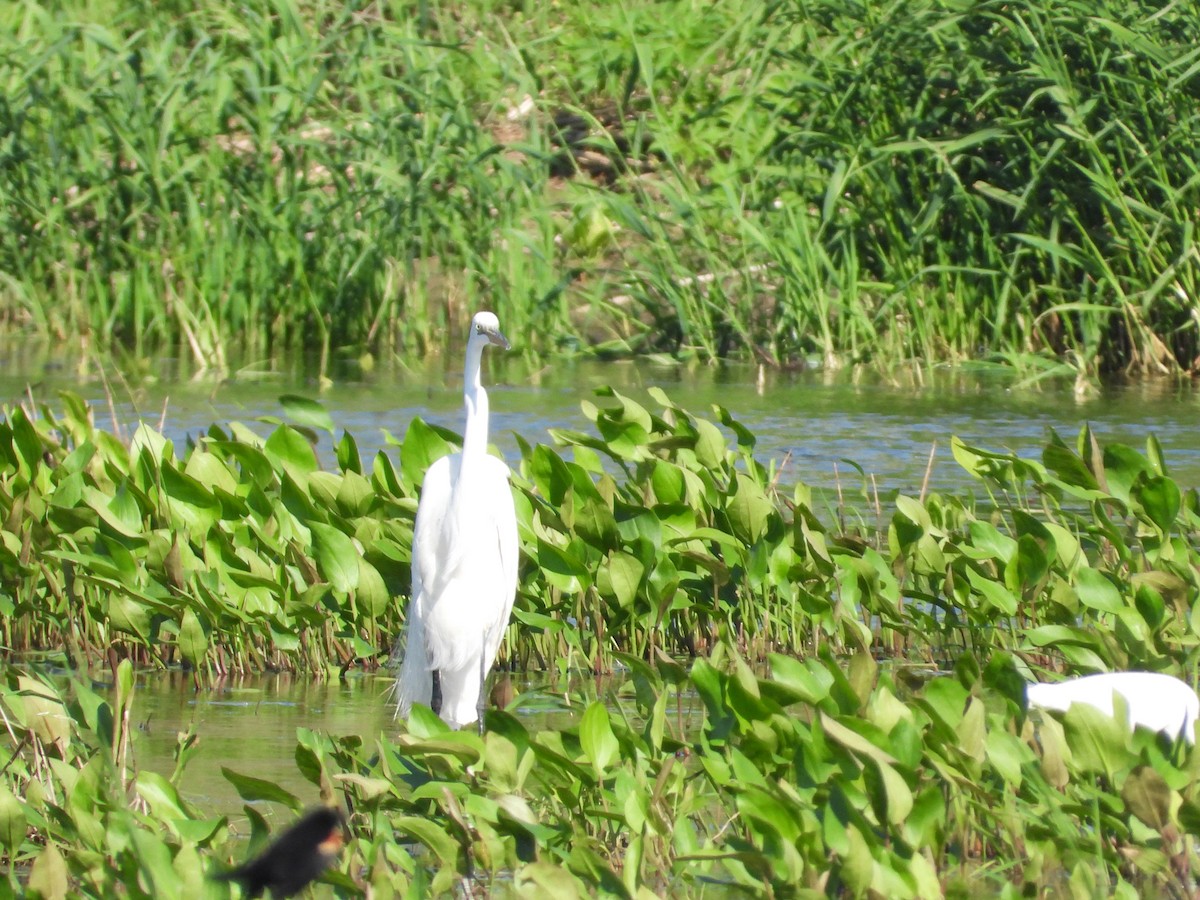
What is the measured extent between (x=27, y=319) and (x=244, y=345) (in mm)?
1761

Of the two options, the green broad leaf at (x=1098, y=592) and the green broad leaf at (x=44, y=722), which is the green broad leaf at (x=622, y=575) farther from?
the green broad leaf at (x=44, y=722)

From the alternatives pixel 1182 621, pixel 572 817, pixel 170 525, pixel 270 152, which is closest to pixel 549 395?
pixel 270 152

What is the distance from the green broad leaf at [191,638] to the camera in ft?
14.6

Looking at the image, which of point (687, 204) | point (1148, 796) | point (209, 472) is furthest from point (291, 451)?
point (687, 204)

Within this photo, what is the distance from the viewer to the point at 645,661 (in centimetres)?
448

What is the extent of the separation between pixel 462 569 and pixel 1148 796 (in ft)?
5.89

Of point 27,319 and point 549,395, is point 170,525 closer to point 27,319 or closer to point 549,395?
point 549,395

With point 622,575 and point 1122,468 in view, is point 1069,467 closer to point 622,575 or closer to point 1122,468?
point 1122,468

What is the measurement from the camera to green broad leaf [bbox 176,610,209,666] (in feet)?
14.6

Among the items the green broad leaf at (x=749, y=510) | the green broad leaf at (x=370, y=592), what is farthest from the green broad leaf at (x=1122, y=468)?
the green broad leaf at (x=370, y=592)

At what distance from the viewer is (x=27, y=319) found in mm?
10430

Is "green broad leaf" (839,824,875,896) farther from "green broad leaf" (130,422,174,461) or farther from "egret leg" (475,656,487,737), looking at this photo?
"green broad leaf" (130,422,174,461)

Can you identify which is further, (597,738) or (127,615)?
(127,615)

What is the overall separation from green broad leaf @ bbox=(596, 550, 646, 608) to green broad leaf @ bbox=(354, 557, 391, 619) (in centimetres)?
54
